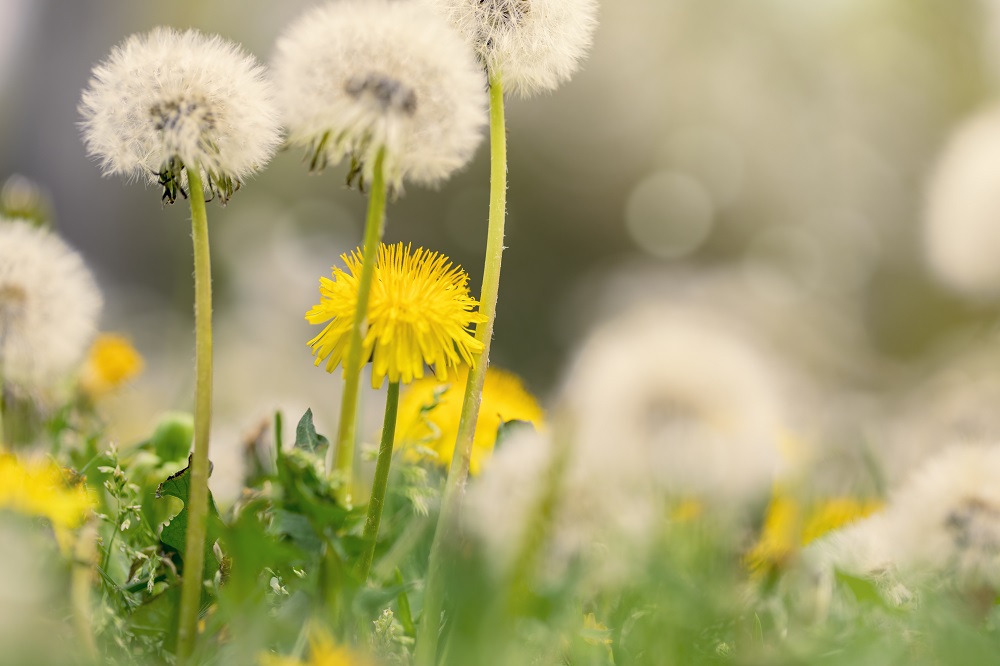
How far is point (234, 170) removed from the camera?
935 mm

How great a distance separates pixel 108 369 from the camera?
1821 mm

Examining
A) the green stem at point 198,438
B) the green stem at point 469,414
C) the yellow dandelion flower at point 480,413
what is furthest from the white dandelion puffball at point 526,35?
the yellow dandelion flower at point 480,413

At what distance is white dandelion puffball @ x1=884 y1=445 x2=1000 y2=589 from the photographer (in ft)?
3.83

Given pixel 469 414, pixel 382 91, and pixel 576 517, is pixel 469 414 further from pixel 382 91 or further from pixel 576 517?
pixel 382 91

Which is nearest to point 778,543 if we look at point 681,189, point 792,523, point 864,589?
point 792,523

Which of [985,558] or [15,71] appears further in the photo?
[15,71]

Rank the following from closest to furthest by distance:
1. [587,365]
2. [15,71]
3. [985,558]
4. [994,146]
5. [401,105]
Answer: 1. [401,105]
2. [985,558]
3. [587,365]
4. [994,146]
5. [15,71]

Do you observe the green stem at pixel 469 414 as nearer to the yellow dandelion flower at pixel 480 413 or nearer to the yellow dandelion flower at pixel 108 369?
the yellow dandelion flower at pixel 480 413

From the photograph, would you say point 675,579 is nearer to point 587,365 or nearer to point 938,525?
point 938,525

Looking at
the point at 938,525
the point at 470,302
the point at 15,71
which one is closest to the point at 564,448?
the point at 470,302

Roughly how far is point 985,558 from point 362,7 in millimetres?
1037

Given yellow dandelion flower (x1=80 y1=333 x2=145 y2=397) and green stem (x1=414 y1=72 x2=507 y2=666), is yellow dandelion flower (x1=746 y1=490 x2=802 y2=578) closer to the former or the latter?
green stem (x1=414 y1=72 x2=507 y2=666)

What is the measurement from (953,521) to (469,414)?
0.72 meters

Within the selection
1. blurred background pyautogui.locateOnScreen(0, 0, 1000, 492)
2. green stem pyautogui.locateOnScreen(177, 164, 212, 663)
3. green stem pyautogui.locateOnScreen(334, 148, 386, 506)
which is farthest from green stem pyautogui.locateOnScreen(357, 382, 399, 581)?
blurred background pyautogui.locateOnScreen(0, 0, 1000, 492)
